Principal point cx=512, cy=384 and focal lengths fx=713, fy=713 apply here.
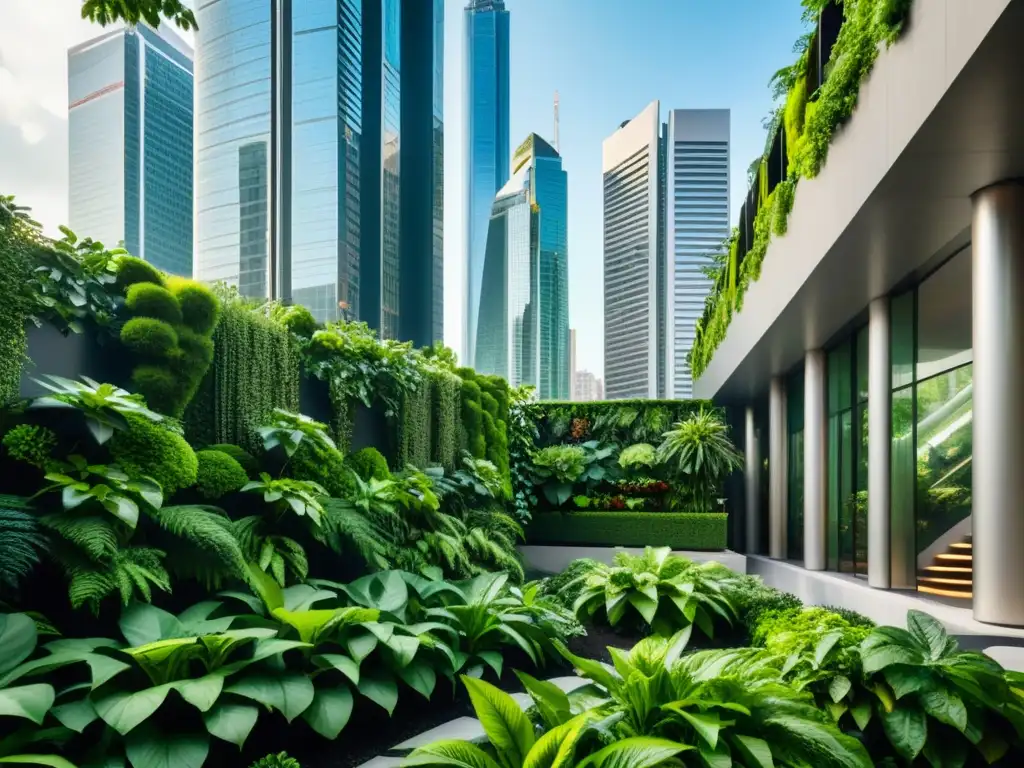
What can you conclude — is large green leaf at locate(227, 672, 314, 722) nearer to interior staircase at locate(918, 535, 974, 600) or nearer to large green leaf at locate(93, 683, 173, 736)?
large green leaf at locate(93, 683, 173, 736)

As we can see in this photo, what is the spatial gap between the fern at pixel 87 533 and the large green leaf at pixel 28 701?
64cm

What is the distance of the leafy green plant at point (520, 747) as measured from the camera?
7.33ft

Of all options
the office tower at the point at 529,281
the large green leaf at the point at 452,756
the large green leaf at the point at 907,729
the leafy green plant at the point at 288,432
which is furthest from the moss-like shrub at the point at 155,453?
the office tower at the point at 529,281

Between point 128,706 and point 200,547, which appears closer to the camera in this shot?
point 128,706

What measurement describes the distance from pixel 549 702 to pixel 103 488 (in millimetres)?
2033

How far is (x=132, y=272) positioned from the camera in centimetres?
389

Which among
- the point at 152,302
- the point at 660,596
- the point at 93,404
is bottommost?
the point at 660,596

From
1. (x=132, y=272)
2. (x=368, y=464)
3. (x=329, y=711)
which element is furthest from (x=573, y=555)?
(x=329, y=711)

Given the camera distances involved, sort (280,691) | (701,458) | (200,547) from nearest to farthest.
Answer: (280,691)
(200,547)
(701,458)

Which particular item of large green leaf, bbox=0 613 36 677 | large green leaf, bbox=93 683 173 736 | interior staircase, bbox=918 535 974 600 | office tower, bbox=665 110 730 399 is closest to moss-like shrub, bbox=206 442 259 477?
large green leaf, bbox=0 613 36 677

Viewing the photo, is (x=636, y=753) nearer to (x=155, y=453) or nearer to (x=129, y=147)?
(x=155, y=453)

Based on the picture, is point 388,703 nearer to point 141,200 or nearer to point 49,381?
point 49,381

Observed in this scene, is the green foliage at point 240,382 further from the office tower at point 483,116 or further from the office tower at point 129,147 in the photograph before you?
the office tower at point 483,116

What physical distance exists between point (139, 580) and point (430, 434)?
15.3ft
